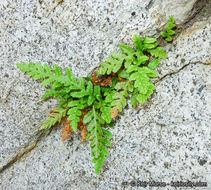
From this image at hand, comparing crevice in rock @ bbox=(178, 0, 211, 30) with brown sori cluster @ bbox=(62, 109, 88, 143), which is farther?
brown sori cluster @ bbox=(62, 109, 88, 143)

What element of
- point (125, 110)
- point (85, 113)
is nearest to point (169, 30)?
point (125, 110)

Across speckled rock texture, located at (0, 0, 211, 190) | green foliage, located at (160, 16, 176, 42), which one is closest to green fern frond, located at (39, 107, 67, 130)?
speckled rock texture, located at (0, 0, 211, 190)

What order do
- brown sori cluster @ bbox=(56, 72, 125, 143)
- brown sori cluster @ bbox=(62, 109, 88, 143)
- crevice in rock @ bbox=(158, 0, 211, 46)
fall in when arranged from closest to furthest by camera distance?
crevice in rock @ bbox=(158, 0, 211, 46) → brown sori cluster @ bbox=(56, 72, 125, 143) → brown sori cluster @ bbox=(62, 109, 88, 143)

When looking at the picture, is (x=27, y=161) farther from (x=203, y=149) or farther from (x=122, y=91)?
(x=203, y=149)

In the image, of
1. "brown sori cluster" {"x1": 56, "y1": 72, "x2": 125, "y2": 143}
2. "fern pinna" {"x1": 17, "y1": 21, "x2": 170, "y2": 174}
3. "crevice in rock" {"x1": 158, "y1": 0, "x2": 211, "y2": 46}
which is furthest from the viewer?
"brown sori cluster" {"x1": 56, "y1": 72, "x2": 125, "y2": 143}

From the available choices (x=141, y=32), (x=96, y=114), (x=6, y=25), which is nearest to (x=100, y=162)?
(x=96, y=114)

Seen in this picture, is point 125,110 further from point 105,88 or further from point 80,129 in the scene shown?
point 80,129

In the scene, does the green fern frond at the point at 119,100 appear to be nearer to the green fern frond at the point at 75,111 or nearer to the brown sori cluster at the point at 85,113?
the brown sori cluster at the point at 85,113

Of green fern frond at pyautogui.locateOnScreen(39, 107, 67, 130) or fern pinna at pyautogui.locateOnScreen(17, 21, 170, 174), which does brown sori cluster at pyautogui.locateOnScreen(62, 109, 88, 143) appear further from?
green fern frond at pyautogui.locateOnScreen(39, 107, 67, 130)
